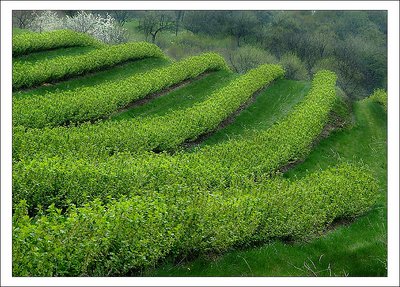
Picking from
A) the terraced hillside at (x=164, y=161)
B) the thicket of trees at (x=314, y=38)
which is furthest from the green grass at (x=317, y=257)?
the thicket of trees at (x=314, y=38)

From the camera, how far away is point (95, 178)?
54.2ft

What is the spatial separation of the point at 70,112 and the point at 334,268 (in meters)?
14.7

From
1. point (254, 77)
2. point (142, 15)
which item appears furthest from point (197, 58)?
point (142, 15)

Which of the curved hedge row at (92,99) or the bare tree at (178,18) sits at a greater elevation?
the curved hedge row at (92,99)

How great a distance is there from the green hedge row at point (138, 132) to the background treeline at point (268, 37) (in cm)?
2374

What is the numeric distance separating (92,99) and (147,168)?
9.80 metres

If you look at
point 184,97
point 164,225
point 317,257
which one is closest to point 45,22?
point 184,97

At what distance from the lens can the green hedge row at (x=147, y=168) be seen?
15.7 metres

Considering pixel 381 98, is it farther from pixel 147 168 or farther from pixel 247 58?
pixel 147 168

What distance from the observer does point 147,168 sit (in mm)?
18141

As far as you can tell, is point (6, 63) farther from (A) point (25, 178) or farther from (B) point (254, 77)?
(B) point (254, 77)

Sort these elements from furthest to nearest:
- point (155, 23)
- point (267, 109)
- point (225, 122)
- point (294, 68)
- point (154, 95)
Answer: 1. point (155, 23)
2. point (294, 68)
3. point (267, 109)
4. point (154, 95)
5. point (225, 122)

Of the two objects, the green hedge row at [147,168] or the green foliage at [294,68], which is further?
the green foliage at [294,68]

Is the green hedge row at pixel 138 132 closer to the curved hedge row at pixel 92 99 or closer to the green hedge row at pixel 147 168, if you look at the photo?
the green hedge row at pixel 147 168
